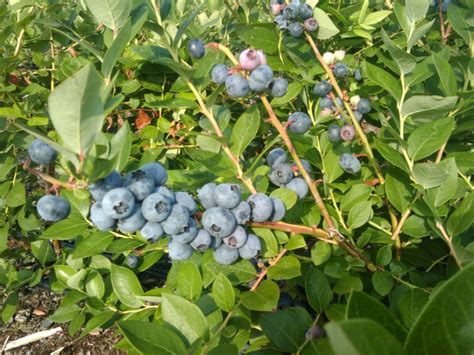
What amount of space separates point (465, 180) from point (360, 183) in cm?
35

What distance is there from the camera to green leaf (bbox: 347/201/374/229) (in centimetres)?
130

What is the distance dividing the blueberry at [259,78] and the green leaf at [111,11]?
370 millimetres

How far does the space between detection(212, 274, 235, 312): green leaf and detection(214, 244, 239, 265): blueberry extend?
62 mm

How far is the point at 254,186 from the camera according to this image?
1.22 metres

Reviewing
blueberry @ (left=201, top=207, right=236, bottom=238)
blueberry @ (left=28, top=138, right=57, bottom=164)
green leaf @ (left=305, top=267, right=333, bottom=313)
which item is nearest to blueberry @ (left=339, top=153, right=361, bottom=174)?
green leaf @ (left=305, top=267, right=333, bottom=313)

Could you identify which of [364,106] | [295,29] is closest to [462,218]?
[364,106]

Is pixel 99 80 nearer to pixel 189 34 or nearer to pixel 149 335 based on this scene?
pixel 149 335

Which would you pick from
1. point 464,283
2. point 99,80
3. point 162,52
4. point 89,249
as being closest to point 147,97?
point 162,52

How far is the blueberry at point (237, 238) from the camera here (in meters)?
1.01

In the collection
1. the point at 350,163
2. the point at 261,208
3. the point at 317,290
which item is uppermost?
the point at 261,208

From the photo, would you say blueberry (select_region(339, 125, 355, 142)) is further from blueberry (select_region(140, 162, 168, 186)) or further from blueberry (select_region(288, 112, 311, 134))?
blueberry (select_region(140, 162, 168, 186))

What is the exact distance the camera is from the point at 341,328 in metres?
0.36

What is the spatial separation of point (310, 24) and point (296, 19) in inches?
2.0

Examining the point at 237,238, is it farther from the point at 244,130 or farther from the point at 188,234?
the point at 244,130
